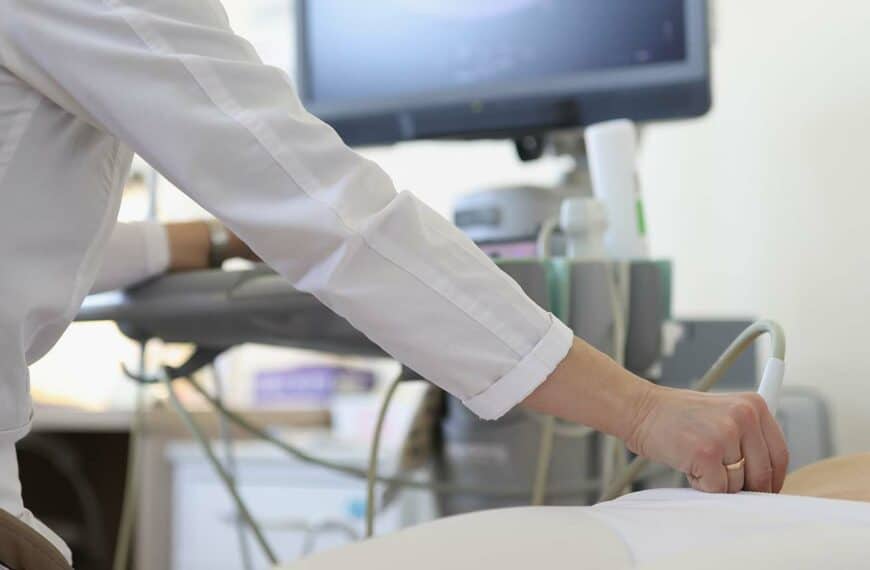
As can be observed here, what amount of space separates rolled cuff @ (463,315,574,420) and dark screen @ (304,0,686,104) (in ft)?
2.50

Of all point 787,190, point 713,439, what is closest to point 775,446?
point 713,439

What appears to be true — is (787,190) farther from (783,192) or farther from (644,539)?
(644,539)

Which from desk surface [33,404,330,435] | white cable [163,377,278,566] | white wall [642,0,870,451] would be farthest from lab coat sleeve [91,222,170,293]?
white wall [642,0,870,451]

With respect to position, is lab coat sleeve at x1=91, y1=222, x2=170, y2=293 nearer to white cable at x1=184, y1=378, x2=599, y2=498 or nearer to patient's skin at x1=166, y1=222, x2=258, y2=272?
patient's skin at x1=166, y1=222, x2=258, y2=272

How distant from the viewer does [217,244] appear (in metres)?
1.18

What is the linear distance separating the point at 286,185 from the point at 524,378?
0.62 feet

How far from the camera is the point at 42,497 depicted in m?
2.62

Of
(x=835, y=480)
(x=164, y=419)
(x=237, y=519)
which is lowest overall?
(x=237, y=519)

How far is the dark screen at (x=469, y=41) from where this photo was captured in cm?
132

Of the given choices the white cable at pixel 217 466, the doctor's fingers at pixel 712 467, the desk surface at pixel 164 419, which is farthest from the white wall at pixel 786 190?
the doctor's fingers at pixel 712 467

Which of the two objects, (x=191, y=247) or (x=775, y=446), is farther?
(x=191, y=247)

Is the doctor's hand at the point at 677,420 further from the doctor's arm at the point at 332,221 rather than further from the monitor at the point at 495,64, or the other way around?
the monitor at the point at 495,64

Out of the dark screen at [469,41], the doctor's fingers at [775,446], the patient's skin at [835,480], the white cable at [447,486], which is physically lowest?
the white cable at [447,486]

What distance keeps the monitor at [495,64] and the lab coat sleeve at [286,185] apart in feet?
Answer: 2.42
